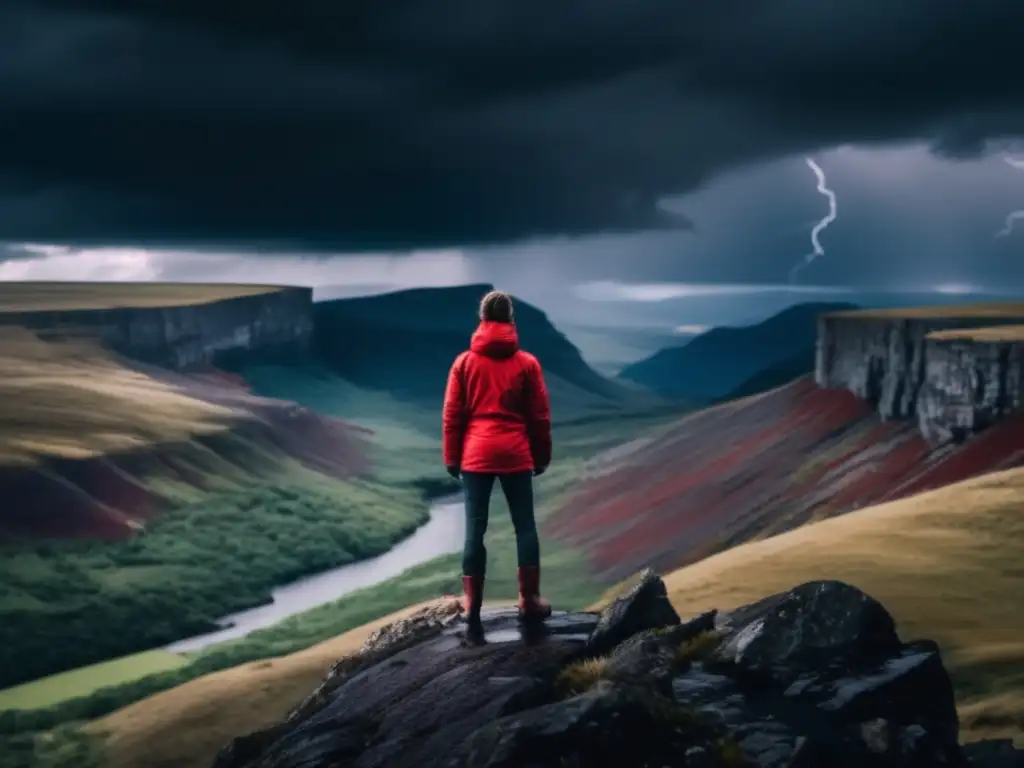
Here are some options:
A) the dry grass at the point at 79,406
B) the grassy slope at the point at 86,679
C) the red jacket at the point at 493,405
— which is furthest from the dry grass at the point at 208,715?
the dry grass at the point at 79,406

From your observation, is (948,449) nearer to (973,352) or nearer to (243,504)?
(973,352)

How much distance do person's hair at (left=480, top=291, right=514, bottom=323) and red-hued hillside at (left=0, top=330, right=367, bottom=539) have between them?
3880 inches

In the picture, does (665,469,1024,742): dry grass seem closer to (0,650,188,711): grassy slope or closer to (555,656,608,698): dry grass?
(555,656,608,698): dry grass

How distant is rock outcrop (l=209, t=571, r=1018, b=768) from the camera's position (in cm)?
1239

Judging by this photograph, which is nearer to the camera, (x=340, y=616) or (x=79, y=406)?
(x=340, y=616)

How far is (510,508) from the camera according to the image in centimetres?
1648

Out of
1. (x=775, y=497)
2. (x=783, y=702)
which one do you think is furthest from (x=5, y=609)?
(x=783, y=702)

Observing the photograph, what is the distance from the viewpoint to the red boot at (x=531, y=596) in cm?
1680

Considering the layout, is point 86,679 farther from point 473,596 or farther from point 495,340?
point 495,340

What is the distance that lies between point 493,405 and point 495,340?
1016 millimetres

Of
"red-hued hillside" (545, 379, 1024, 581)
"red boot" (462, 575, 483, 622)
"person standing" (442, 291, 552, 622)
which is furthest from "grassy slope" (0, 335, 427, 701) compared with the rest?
"person standing" (442, 291, 552, 622)

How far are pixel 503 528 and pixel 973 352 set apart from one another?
58.4 metres

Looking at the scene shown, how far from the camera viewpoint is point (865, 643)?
14.3 metres

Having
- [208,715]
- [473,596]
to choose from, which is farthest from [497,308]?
[208,715]
